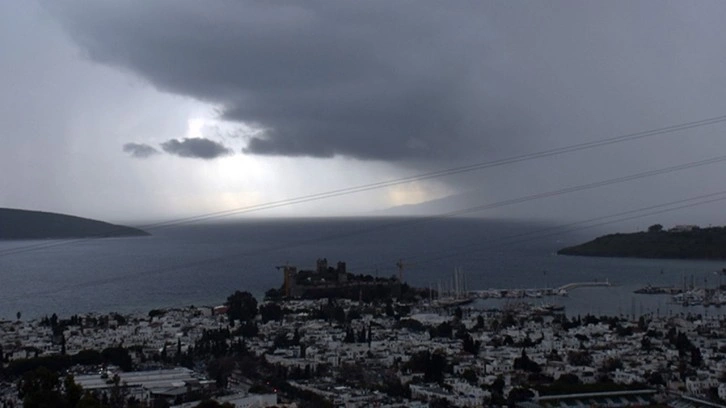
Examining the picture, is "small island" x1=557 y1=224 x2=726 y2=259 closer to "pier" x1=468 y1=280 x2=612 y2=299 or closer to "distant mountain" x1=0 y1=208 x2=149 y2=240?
"pier" x1=468 y1=280 x2=612 y2=299

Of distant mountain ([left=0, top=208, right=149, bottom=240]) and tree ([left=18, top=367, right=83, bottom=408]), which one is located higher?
distant mountain ([left=0, top=208, right=149, bottom=240])

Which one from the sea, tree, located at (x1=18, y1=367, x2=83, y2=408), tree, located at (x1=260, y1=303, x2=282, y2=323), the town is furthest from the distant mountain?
tree, located at (x1=18, y1=367, x2=83, y2=408)

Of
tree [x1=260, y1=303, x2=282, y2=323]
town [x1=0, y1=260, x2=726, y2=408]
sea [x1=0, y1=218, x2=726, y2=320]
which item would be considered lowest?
town [x1=0, y1=260, x2=726, y2=408]

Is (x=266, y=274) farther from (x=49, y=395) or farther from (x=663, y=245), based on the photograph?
(x=49, y=395)

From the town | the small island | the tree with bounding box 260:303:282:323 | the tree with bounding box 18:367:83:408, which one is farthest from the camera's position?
the small island

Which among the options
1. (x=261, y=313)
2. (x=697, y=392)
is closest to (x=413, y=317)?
(x=261, y=313)
